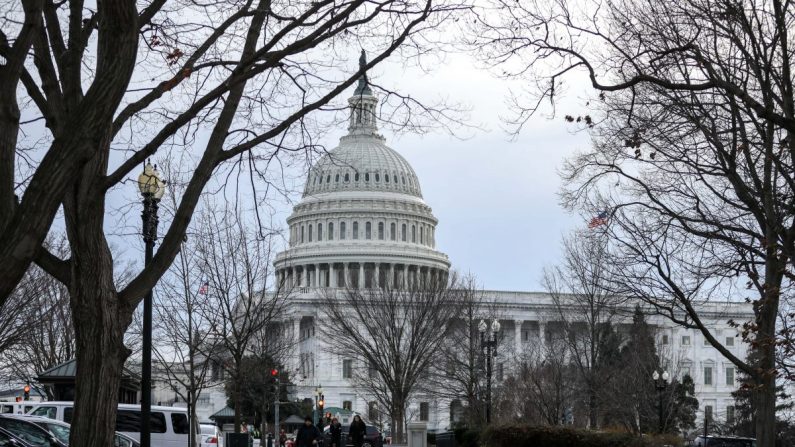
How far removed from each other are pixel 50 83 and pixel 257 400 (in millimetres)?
69405

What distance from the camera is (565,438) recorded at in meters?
33.1

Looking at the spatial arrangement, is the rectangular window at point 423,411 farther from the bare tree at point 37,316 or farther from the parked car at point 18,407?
the parked car at point 18,407

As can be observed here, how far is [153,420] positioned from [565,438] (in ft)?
35.4

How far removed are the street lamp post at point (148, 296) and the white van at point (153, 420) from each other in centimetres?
1458

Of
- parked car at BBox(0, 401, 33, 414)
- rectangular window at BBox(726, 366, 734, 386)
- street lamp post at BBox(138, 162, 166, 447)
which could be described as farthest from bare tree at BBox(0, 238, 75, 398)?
rectangular window at BBox(726, 366, 734, 386)

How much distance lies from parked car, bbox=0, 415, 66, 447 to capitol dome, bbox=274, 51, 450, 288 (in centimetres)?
13527

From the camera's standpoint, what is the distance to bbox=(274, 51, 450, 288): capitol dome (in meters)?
163

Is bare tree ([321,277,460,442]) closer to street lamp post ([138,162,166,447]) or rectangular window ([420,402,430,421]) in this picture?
street lamp post ([138,162,166,447])

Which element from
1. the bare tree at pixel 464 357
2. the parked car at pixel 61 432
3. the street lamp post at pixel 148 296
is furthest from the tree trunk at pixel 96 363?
the bare tree at pixel 464 357

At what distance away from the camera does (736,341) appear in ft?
485

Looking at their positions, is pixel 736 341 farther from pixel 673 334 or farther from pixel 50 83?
pixel 50 83

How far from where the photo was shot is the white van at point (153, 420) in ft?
111

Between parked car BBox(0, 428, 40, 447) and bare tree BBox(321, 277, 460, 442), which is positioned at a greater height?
bare tree BBox(321, 277, 460, 442)

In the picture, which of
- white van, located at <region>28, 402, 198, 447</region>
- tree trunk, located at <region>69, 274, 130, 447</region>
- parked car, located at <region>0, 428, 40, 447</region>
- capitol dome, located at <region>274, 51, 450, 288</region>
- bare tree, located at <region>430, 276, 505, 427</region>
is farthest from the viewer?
capitol dome, located at <region>274, 51, 450, 288</region>
